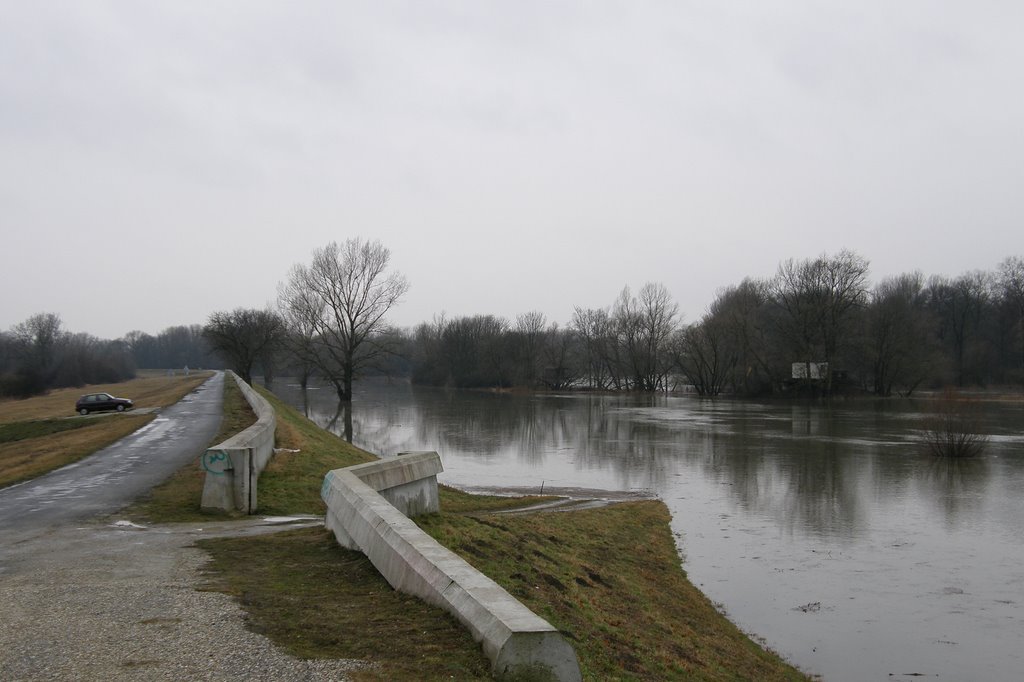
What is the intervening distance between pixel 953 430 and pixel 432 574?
3349 cm

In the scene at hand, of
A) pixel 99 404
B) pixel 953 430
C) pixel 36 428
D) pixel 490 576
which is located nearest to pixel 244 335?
pixel 99 404

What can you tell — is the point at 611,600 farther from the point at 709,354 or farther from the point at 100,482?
the point at 709,354

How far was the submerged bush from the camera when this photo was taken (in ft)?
108

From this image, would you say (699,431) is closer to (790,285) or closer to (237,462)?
(237,462)

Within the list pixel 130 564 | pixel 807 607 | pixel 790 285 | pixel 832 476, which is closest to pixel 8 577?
pixel 130 564

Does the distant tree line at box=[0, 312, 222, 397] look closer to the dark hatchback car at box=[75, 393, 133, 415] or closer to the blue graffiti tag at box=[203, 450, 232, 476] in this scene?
the dark hatchback car at box=[75, 393, 133, 415]

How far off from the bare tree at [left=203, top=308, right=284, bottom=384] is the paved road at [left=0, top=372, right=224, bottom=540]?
52.4m

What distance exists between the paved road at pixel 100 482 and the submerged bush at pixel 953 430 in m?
30.3

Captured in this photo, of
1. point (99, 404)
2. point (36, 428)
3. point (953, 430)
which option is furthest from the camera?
point (99, 404)

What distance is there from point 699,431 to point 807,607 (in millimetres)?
33630

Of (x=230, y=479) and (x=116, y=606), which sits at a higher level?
(x=230, y=479)

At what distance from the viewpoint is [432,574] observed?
6441mm

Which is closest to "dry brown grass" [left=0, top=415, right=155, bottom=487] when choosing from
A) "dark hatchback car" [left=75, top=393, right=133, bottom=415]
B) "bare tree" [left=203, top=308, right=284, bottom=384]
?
"dark hatchback car" [left=75, top=393, right=133, bottom=415]

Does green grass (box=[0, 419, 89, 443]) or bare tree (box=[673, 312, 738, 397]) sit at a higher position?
bare tree (box=[673, 312, 738, 397])
